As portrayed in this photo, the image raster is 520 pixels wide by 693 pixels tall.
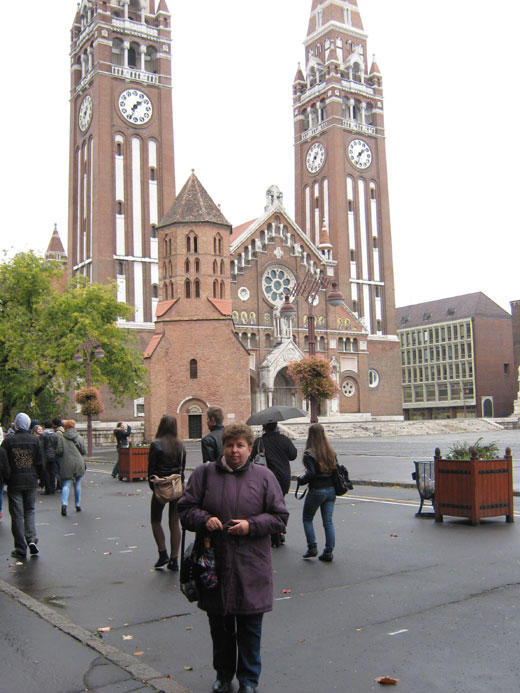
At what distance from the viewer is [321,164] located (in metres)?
68.0

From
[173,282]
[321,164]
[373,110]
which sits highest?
[373,110]

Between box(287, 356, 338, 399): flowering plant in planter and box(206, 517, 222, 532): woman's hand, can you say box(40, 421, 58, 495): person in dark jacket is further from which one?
box(206, 517, 222, 532): woman's hand

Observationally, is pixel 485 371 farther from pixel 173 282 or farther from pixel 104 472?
pixel 104 472

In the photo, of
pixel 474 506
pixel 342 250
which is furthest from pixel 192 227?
pixel 474 506

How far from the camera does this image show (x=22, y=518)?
9.73 m

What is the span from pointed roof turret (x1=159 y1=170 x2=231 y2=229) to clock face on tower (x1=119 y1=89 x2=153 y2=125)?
516 inches

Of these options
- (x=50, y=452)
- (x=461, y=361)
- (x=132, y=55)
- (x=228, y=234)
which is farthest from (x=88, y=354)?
(x=461, y=361)

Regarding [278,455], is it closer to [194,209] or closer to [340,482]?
[340,482]

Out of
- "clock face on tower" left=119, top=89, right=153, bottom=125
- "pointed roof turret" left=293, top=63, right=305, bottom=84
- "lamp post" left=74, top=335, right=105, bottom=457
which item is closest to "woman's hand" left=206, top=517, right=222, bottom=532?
"lamp post" left=74, top=335, right=105, bottom=457

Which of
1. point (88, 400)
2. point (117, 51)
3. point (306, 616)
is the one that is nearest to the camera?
point (306, 616)

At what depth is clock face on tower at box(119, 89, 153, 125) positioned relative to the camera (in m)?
57.2

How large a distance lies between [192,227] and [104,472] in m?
24.1

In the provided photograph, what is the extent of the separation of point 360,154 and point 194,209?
88.8 ft

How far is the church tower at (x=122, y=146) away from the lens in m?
54.9
